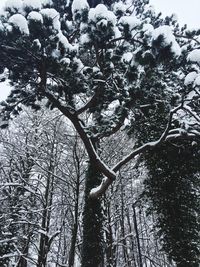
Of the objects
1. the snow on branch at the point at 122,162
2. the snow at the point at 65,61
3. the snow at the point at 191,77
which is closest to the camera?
the snow at the point at 65,61

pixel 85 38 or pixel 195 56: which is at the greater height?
pixel 85 38

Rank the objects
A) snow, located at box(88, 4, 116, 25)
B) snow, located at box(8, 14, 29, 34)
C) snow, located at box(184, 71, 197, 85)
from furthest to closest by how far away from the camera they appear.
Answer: snow, located at box(184, 71, 197, 85), snow, located at box(88, 4, 116, 25), snow, located at box(8, 14, 29, 34)

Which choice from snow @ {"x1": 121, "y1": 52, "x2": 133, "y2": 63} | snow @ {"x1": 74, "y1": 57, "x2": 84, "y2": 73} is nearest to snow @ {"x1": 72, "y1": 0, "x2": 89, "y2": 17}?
snow @ {"x1": 74, "y1": 57, "x2": 84, "y2": 73}

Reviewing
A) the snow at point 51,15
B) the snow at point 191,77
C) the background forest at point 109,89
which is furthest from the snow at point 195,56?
the snow at point 51,15

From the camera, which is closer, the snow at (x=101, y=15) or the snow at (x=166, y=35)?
the snow at (x=166, y=35)

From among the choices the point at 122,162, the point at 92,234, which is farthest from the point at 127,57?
the point at 92,234

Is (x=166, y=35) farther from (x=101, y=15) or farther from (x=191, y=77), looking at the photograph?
(x=101, y=15)

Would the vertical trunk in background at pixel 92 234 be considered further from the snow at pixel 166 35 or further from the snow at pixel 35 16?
the snow at pixel 35 16

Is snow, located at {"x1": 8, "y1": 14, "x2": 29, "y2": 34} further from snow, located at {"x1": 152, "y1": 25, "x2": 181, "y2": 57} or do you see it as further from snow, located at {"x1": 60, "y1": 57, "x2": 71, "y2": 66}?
snow, located at {"x1": 152, "y1": 25, "x2": 181, "y2": 57}

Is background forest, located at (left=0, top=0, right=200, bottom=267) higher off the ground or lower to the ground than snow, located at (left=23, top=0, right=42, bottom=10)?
lower

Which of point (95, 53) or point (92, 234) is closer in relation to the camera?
point (95, 53)

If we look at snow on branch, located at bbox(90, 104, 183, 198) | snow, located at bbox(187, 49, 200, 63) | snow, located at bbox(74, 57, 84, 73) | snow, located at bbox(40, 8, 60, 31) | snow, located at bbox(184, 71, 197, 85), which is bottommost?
snow on branch, located at bbox(90, 104, 183, 198)

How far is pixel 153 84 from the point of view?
18.7 feet

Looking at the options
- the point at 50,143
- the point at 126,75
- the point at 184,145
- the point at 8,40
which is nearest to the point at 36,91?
the point at 8,40
